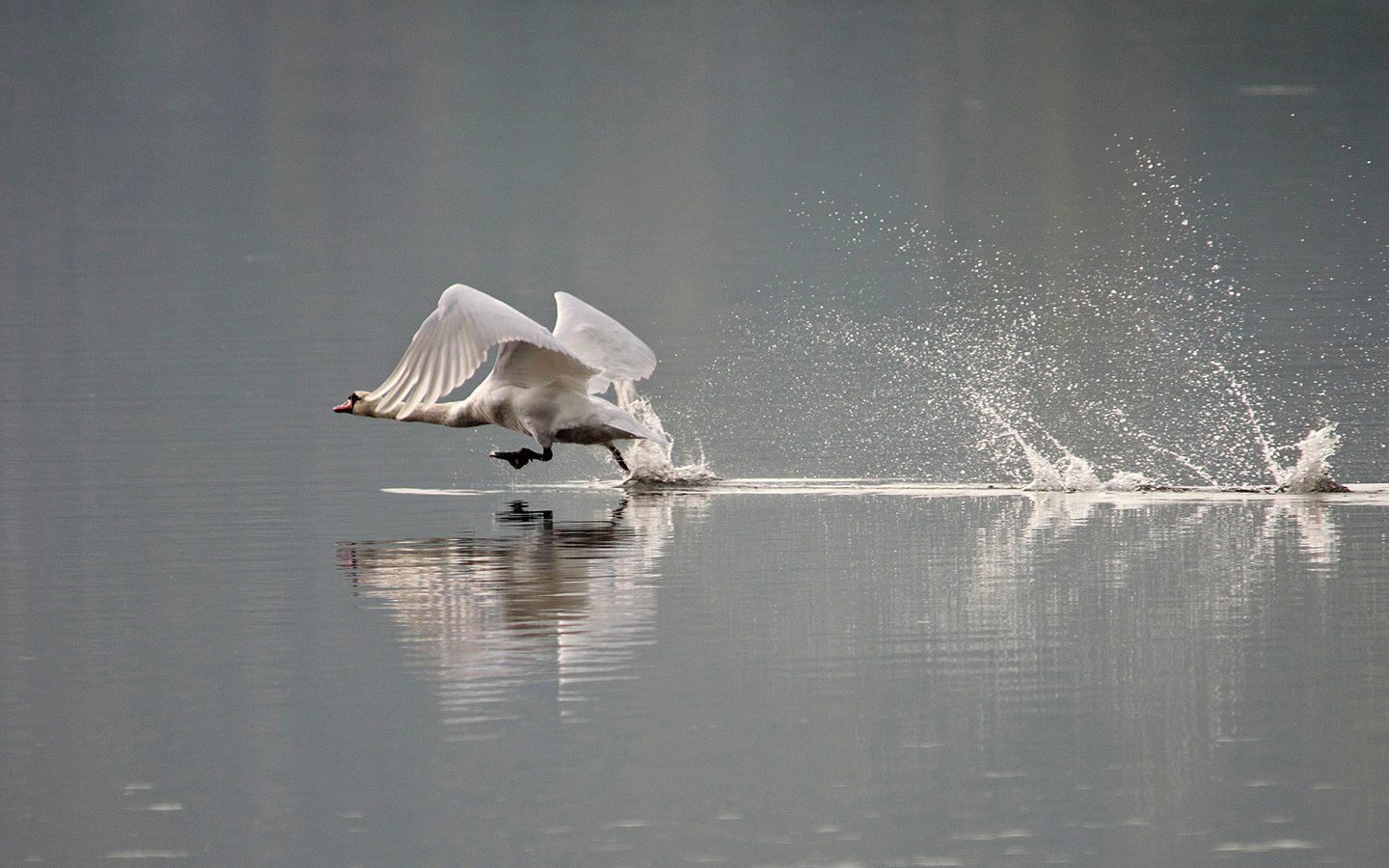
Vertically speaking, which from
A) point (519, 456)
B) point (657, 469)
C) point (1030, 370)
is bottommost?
point (657, 469)

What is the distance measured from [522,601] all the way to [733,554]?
1.94 m

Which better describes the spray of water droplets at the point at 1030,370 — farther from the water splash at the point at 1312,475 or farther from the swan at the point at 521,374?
the swan at the point at 521,374

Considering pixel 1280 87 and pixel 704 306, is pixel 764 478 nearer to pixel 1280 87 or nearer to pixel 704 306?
pixel 704 306

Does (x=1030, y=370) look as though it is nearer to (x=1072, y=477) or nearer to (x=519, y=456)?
(x=1072, y=477)

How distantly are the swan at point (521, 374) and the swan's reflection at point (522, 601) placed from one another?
631 millimetres

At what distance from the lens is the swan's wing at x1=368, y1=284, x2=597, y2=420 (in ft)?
56.2

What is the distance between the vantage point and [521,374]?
60.4 feet

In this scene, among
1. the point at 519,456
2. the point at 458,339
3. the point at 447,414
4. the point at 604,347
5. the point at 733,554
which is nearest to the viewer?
the point at 733,554

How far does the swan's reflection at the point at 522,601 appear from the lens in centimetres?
1198

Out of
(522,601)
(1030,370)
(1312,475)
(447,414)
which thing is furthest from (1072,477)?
(1030,370)

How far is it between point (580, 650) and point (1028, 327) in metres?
16.2

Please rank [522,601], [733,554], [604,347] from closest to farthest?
1. [522,601]
2. [733,554]
3. [604,347]

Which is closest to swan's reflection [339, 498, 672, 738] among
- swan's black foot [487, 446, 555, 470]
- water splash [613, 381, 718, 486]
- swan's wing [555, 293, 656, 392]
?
swan's black foot [487, 446, 555, 470]

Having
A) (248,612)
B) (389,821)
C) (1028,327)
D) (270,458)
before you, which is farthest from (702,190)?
(389,821)
